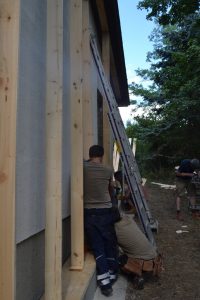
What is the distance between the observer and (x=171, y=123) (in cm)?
2266

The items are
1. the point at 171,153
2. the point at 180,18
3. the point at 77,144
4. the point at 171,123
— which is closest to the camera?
the point at 77,144

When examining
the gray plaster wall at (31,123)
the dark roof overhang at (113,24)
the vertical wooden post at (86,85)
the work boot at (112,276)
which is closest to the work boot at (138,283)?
the work boot at (112,276)

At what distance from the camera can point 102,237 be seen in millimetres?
5230

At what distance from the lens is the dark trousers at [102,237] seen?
200 inches

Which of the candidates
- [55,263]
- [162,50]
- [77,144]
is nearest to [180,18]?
[77,144]

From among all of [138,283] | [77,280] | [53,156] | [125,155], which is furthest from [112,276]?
[53,156]

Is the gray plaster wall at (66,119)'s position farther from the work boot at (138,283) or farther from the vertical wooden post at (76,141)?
the work boot at (138,283)

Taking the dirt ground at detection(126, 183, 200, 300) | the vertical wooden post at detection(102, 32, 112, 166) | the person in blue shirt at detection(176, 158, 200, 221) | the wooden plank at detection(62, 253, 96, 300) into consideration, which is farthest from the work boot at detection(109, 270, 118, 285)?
the person in blue shirt at detection(176, 158, 200, 221)

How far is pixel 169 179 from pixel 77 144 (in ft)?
65.8

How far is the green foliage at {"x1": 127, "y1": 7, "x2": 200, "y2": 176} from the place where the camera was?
1670 cm

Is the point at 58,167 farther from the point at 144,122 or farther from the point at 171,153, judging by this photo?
the point at 144,122

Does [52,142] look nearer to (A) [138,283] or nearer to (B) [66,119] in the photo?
(B) [66,119]

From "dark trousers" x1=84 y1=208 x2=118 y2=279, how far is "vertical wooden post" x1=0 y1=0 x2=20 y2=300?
227 cm

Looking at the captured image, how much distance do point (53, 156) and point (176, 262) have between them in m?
3.90
